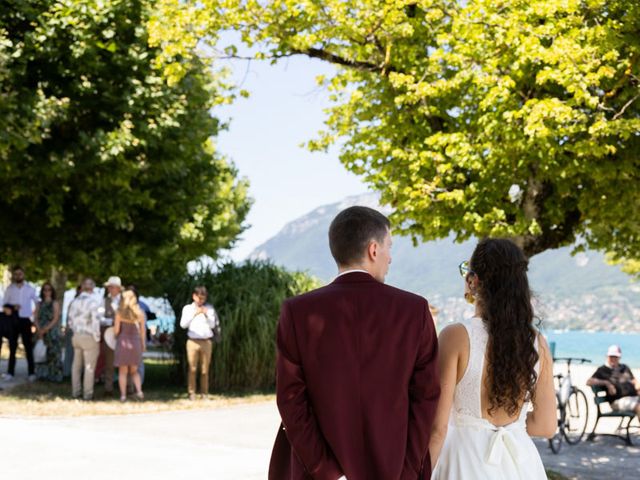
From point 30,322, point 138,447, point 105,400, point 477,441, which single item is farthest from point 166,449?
point 30,322

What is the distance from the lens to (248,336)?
18.8 m

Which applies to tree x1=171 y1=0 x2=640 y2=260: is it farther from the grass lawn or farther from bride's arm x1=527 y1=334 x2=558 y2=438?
bride's arm x1=527 y1=334 x2=558 y2=438

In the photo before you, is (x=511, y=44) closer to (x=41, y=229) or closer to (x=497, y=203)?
(x=497, y=203)

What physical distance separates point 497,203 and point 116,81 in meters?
8.42

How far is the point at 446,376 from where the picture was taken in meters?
4.10

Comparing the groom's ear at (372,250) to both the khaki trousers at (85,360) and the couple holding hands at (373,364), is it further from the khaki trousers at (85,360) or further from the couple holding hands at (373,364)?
the khaki trousers at (85,360)

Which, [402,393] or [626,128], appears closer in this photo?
[402,393]

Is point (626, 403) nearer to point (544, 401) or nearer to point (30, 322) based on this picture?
point (544, 401)

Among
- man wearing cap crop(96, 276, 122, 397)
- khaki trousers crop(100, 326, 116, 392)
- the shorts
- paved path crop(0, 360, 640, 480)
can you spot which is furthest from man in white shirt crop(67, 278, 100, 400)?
the shorts

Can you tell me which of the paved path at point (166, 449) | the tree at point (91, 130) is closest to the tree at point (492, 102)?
the tree at point (91, 130)

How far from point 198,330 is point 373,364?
44.2 ft

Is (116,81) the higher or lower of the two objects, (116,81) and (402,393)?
the higher

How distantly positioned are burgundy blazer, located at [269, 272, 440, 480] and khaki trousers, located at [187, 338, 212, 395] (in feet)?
43.8

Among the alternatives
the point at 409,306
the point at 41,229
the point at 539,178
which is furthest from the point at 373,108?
the point at 409,306
